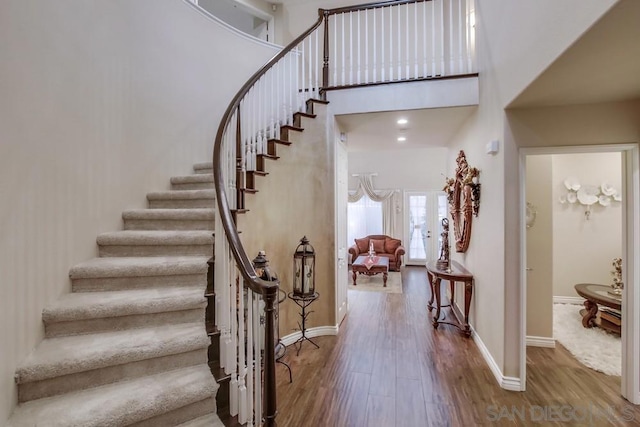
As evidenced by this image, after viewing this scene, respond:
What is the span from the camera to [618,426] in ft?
6.59

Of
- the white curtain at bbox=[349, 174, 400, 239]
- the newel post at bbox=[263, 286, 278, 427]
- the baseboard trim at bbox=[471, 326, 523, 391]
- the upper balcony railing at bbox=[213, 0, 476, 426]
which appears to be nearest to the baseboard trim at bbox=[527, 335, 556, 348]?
the baseboard trim at bbox=[471, 326, 523, 391]

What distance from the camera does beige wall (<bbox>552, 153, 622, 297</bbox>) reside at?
4.40 meters

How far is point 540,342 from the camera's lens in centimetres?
323

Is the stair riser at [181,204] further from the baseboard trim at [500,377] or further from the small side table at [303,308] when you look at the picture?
the baseboard trim at [500,377]

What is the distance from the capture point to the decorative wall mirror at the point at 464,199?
131 inches

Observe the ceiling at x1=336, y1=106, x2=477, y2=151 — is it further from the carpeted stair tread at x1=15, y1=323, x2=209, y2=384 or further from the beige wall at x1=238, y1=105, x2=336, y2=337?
the carpeted stair tread at x1=15, y1=323, x2=209, y2=384

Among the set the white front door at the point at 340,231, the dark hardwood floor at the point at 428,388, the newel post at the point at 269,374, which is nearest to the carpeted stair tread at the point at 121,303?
the newel post at the point at 269,374

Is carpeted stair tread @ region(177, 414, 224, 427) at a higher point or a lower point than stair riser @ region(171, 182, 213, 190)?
lower

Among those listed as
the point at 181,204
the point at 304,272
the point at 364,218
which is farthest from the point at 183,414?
the point at 364,218

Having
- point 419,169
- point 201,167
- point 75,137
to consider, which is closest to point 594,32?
point 75,137

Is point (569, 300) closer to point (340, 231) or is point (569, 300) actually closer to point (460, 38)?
point (340, 231)

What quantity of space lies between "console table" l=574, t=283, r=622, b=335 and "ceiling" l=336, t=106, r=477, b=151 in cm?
259

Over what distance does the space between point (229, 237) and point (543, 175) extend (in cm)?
355

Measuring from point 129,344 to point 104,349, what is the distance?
0.12 meters
